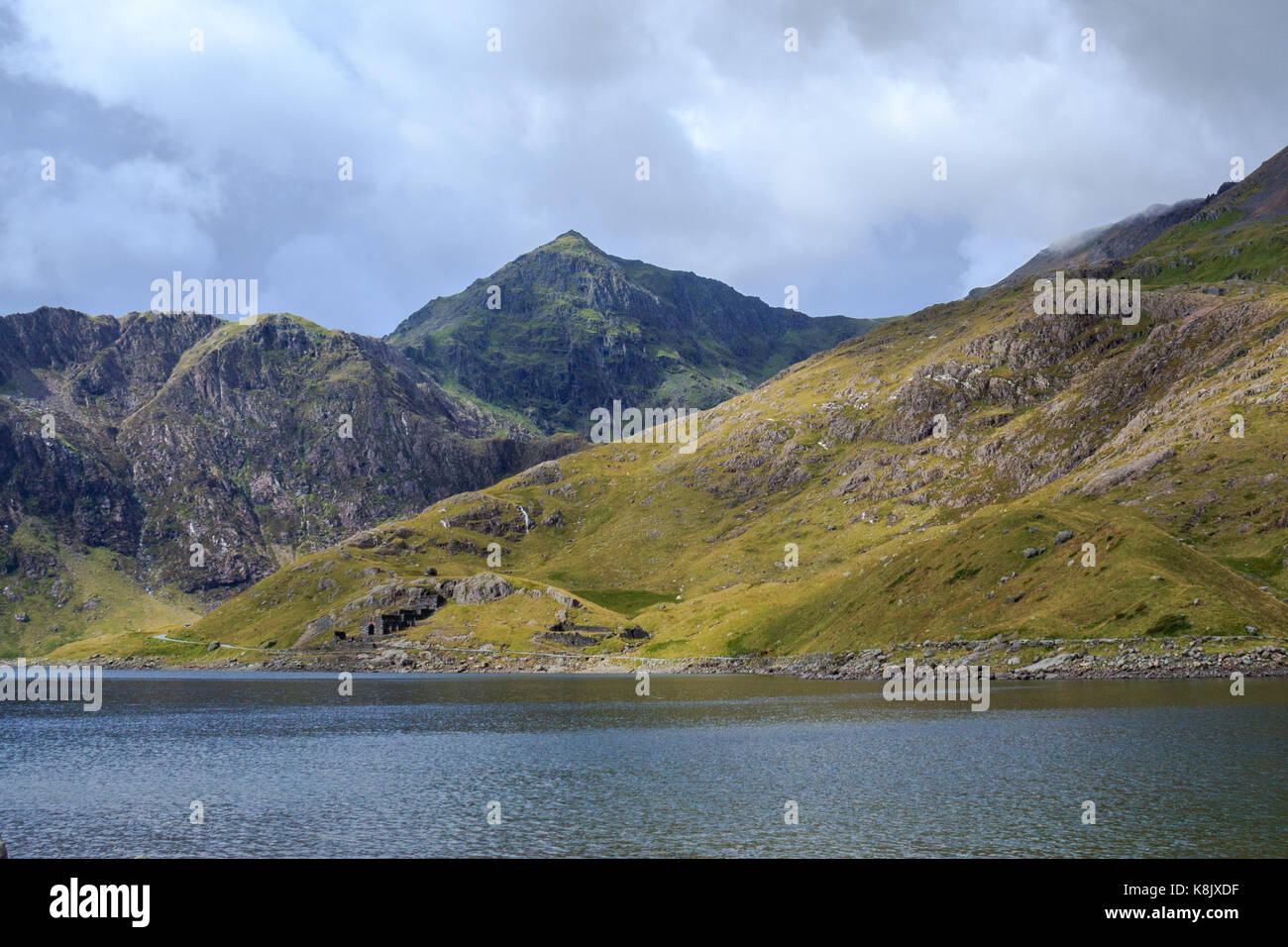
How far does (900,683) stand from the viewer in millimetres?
164625

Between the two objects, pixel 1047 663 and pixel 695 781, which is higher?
pixel 695 781

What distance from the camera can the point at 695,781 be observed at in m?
74.5

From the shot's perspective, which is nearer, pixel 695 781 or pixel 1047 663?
pixel 695 781

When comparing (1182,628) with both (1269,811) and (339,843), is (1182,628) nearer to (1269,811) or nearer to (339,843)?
(1269,811)

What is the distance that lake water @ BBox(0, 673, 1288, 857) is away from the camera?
175 feet

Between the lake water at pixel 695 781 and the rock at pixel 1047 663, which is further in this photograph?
the rock at pixel 1047 663

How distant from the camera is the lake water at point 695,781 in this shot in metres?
Answer: 53.3

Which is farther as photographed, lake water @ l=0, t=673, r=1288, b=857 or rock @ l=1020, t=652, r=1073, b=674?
rock @ l=1020, t=652, r=1073, b=674
